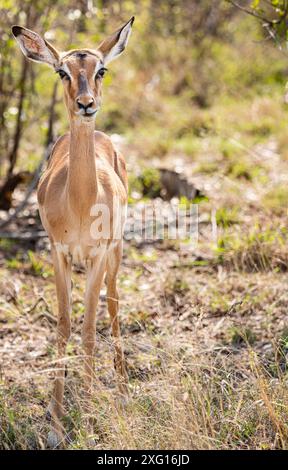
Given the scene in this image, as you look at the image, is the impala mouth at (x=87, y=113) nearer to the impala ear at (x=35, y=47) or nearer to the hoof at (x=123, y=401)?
the impala ear at (x=35, y=47)

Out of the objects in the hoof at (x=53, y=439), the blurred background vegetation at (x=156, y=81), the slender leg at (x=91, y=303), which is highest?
the blurred background vegetation at (x=156, y=81)

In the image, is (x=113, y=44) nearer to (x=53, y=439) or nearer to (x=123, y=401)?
(x=123, y=401)

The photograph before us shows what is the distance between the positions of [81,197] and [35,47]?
988 millimetres

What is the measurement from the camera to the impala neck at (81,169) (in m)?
4.48

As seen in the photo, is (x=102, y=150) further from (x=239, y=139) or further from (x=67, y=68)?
(x=239, y=139)

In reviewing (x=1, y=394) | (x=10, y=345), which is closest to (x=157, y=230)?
(x=10, y=345)

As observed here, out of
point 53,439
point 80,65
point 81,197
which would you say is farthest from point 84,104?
point 53,439

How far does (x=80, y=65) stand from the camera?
14.4 ft

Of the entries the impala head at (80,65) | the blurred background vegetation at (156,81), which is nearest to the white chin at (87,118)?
the impala head at (80,65)

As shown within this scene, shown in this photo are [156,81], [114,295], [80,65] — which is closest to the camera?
[80,65]

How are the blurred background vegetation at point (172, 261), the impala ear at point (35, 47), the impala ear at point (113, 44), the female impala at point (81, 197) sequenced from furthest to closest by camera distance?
the impala ear at point (113, 44) → the impala ear at point (35, 47) → the female impala at point (81, 197) → the blurred background vegetation at point (172, 261)

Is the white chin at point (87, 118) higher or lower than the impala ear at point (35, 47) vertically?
lower

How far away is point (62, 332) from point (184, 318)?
1344 mm

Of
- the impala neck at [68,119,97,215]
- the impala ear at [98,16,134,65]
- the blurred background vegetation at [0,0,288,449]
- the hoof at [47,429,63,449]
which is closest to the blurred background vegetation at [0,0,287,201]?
the blurred background vegetation at [0,0,288,449]
